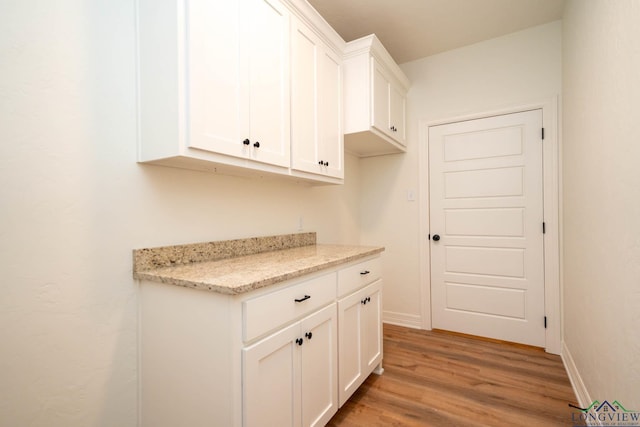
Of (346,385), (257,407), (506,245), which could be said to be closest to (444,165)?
(506,245)

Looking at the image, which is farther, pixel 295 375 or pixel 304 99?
pixel 304 99

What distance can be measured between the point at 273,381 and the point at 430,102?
2.84 metres

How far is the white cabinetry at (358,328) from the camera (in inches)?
65.1

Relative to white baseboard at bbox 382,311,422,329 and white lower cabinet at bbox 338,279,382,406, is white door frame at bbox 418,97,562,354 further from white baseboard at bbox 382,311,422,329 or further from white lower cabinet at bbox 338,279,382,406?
white lower cabinet at bbox 338,279,382,406

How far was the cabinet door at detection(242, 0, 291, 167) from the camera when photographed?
4.74 ft

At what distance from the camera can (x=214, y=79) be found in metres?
1.27

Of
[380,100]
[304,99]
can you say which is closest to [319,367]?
[304,99]

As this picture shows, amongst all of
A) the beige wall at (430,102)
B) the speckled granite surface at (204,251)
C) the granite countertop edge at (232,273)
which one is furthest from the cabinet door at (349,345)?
the beige wall at (430,102)

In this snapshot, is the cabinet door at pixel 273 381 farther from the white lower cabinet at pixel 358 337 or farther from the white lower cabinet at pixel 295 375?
the white lower cabinet at pixel 358 337

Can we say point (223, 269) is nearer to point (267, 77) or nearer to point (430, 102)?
point (267, 77)

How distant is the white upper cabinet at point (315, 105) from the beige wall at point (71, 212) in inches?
29.4

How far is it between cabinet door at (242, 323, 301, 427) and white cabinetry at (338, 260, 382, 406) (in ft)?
1.32

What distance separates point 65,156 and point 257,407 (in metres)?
1.19

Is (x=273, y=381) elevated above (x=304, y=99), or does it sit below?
below
